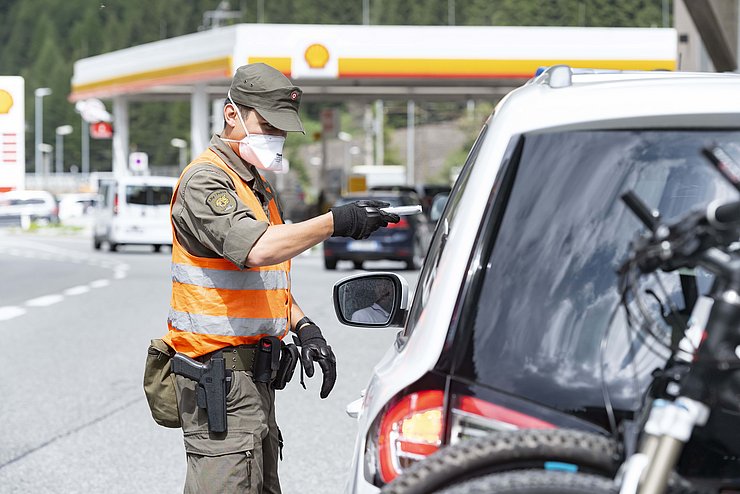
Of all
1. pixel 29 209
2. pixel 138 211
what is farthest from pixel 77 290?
pixel 29 209

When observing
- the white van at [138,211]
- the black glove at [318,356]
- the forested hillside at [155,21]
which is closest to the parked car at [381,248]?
the white van at [138,211]

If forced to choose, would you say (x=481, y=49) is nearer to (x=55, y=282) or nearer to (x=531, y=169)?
(x=55, y=282)

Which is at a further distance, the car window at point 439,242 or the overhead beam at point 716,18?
the overhead beam at point 716,18

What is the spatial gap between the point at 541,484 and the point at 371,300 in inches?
75.4

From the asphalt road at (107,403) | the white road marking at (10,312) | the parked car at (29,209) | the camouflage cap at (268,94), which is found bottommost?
the parked car at (29,209)

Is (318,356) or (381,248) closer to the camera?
(318,356)

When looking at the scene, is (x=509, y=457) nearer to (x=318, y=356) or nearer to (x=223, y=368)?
(x=223, y=368)

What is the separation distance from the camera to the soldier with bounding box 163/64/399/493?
424 cm

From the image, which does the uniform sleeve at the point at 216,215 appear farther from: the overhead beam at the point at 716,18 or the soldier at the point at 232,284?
the overhead beam at the point at 716,18

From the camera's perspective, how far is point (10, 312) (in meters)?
17.2

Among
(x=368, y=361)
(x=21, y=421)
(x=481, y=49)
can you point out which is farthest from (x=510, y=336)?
(x=481, y=49)

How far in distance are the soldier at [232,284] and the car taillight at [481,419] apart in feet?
4.74

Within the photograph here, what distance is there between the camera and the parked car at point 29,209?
68.6 metres

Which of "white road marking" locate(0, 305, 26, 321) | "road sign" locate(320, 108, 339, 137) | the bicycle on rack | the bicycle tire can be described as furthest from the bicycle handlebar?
"road sign" locate(320, 108, 339, 137)
